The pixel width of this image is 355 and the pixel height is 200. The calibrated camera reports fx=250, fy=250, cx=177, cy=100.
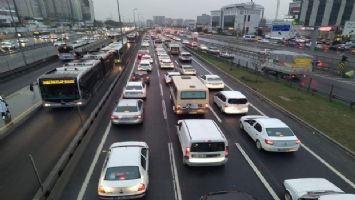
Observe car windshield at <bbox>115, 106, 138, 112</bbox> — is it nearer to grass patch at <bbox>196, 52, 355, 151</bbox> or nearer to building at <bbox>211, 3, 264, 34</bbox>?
grass patch at <bbox>196, 52, 355, 151</bbox>

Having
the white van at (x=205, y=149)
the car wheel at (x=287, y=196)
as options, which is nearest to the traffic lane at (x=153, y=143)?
the white van at (x=205, y=149)

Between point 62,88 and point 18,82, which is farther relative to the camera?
point 18,82

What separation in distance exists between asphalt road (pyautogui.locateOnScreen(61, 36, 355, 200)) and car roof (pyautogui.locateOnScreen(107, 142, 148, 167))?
1.39 metres

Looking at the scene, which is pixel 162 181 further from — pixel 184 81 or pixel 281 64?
pixel 281 64

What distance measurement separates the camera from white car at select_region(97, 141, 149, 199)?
9.12 meters

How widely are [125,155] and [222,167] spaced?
476 cm

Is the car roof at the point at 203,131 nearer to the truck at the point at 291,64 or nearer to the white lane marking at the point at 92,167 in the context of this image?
the white lane marking at the point at 92,167

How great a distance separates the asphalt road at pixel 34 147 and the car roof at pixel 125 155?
335 cm

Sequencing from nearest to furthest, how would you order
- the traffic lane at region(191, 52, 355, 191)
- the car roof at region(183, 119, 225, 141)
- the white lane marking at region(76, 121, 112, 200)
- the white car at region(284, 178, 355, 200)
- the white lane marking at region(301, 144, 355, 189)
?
the white car at region(284, 178, 355, 200), the white lane marking at region(76, 121, 112, 200), the white lane marking at region(301, 144, 355, 189), the car roof at region(183, 119, 225, 141), the traffic lane at region(191, 52, 355, 191)

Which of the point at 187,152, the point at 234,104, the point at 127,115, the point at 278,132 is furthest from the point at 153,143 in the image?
the point at 234,104

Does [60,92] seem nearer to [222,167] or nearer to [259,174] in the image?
[222,167]

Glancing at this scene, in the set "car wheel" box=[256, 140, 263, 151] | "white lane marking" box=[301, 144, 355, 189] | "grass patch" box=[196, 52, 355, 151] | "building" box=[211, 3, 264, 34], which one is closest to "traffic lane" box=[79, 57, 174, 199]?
"car wheel" box=[256, 140, 263, 151]

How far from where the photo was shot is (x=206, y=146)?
37.0ft

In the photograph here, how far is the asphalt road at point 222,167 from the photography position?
10.5 metres
